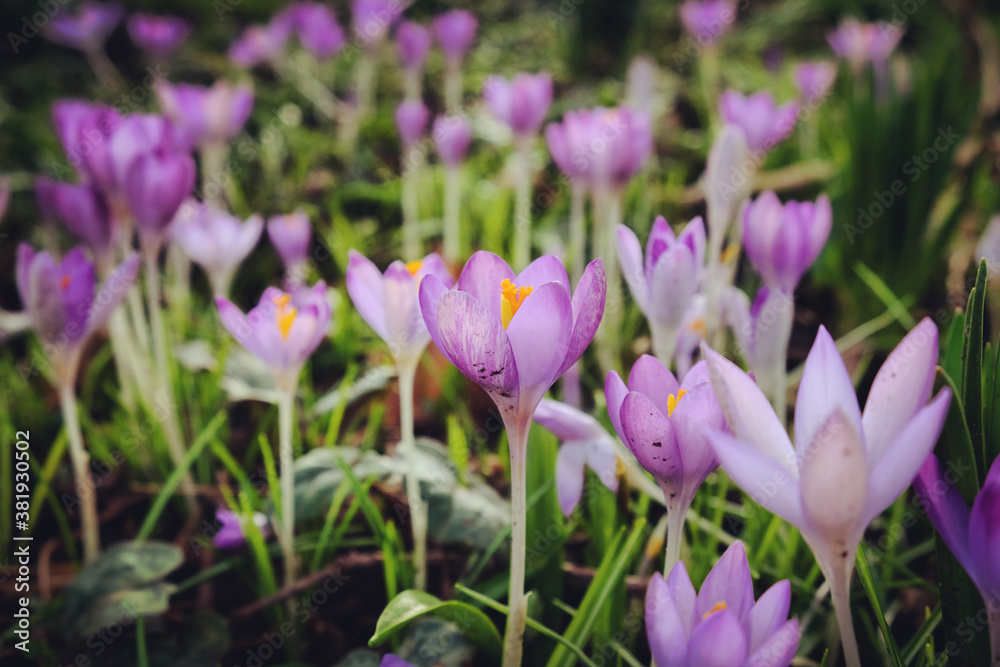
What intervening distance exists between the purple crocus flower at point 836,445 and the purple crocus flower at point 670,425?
28 millimetres

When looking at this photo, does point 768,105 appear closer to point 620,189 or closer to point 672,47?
point 620,189

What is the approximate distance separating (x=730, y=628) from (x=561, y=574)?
0.45 metres

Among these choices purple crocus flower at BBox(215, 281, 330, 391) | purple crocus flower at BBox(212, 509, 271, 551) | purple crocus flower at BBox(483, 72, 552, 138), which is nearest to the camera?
purple crocus flower at BBox(215, 281, 330, 391)

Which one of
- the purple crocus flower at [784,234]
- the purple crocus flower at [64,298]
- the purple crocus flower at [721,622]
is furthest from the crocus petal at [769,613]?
the purple crocus flower at [64,298]

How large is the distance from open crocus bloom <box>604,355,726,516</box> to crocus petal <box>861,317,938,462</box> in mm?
120

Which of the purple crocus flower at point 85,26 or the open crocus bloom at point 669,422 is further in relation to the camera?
the purple crocus flower at point 85,26

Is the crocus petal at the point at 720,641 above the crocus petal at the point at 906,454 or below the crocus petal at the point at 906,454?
below

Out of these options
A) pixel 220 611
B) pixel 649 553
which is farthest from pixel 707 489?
pixel 220 611

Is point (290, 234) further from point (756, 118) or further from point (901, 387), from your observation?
point (901, 387)

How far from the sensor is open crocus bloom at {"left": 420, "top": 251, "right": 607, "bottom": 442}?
56cm

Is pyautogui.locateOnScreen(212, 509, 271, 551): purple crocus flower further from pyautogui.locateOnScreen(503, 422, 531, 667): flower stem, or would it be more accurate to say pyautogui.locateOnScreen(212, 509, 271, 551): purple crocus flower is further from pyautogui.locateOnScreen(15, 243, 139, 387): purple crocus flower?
pyautogui.locateOnScreen(503, 422, 531, 667): flower stem

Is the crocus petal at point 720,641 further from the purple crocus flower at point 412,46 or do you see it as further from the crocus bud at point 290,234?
the purple crocus flower at point 412,46

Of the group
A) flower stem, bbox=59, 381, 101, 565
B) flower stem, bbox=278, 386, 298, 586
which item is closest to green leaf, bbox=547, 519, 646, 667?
flower stem, bbox=278, 386, 298, 586

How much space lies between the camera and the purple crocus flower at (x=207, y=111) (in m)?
1.64
